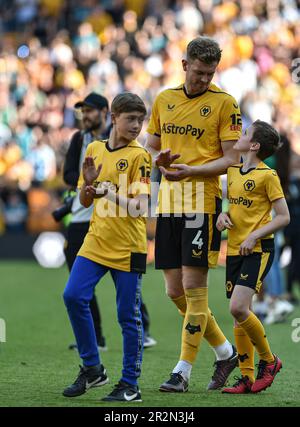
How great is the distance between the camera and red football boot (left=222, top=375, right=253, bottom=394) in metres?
7.41

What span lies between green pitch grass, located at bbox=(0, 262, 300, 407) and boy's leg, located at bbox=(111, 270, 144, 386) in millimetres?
221

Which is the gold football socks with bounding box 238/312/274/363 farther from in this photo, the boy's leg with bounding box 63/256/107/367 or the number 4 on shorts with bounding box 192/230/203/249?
the boy's leg with bounding box 63/256/107/367

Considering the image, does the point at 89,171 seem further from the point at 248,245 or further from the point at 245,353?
the point at 245,353

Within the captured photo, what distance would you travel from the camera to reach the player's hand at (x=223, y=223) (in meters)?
7.37

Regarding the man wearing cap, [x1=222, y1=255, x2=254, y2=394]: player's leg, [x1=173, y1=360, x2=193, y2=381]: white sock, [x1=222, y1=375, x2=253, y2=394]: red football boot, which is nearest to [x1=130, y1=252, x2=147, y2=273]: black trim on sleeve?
[x1=222, y1=255, x2=254, y2=394]: player's leg

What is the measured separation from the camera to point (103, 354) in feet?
31.3

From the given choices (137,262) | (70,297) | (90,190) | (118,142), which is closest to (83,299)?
(70,297)

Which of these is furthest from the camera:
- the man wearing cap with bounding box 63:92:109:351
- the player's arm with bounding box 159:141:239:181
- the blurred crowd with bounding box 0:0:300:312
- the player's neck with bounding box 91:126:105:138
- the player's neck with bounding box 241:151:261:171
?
the blurred crowd with bounding box 0:0:300:312

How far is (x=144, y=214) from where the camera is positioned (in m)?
7.03

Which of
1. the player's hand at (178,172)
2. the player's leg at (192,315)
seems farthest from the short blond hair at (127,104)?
the player's leg at (192,315)

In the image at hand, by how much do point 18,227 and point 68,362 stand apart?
1178 cm
